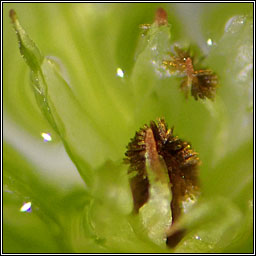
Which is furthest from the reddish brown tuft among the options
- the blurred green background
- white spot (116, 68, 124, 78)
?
white spot (116, 68, 124, 78)

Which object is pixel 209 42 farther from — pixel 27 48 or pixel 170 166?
pixel 27 48

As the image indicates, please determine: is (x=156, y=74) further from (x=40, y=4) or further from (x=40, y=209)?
(x=40, y=209)

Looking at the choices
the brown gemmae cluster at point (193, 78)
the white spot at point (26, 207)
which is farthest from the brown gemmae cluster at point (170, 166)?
the white spot at point (26, 207)

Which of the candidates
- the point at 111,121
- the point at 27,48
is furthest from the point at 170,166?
the point at 27,48

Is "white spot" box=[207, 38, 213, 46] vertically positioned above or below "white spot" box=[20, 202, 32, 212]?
above

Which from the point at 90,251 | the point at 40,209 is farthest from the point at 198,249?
the point at 40,209

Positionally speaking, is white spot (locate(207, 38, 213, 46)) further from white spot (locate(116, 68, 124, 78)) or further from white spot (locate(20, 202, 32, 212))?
white spot (locate(20, 202, 32, 212))
